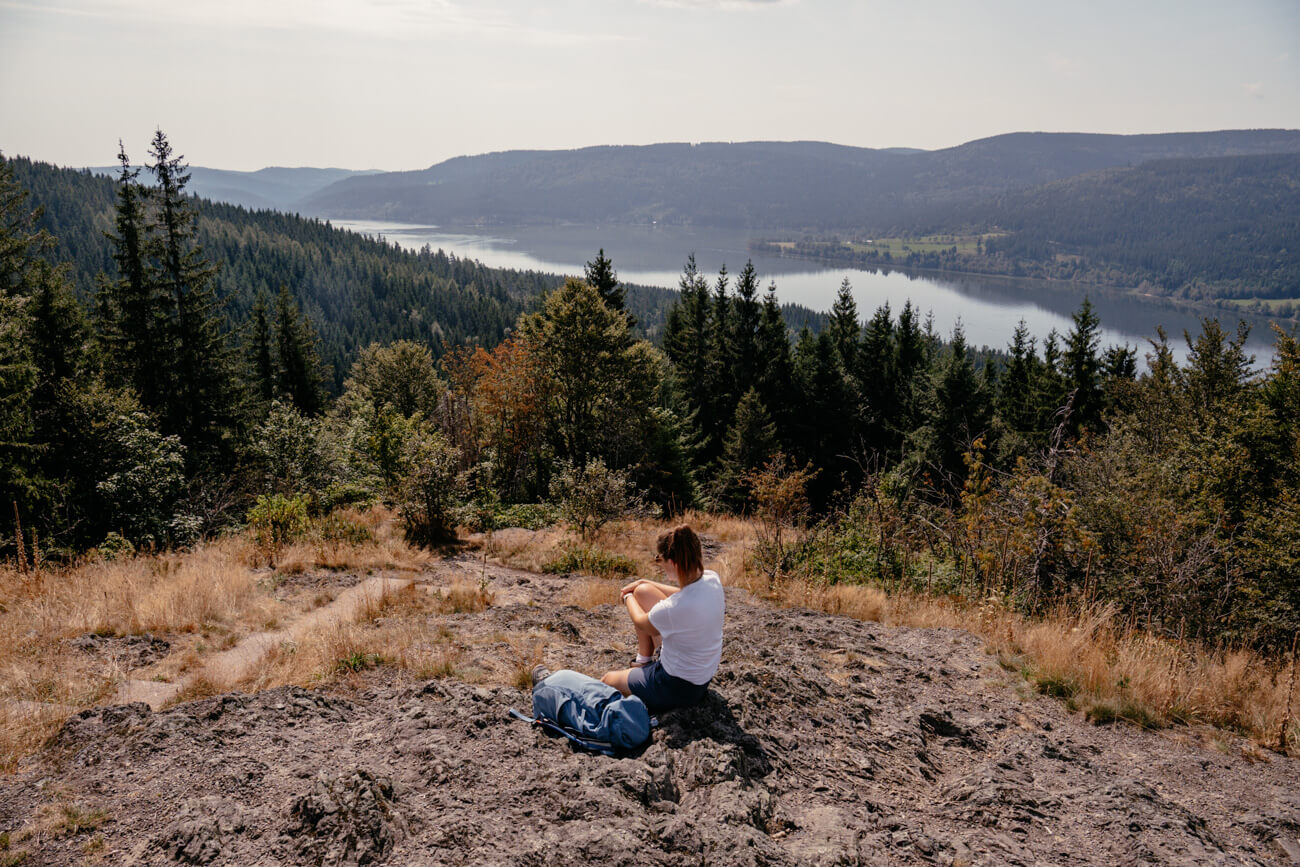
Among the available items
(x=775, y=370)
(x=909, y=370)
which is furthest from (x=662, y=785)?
(x=909, y=370)

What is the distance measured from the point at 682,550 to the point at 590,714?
1.31 metres

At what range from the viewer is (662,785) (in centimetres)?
390

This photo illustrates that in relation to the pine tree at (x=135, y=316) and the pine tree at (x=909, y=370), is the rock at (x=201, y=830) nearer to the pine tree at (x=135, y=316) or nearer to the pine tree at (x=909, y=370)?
the pine tree at (x=135, y=316)

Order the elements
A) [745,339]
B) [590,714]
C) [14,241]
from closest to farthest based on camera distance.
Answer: [590,714], [14,241], [745,339]

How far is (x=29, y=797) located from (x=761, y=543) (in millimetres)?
8168

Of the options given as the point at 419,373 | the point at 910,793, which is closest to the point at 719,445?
the point at 419,373

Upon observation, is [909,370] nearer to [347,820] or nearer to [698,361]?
[698,361]

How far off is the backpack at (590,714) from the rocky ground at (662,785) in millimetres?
113

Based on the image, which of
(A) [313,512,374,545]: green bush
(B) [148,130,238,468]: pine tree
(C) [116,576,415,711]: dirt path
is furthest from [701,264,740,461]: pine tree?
(C) [116,576,415,711]: dirt path

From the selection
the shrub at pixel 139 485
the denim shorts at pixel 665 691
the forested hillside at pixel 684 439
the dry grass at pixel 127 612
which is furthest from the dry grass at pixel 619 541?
the shrub at pixel 139 485

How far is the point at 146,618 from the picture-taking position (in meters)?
6.67

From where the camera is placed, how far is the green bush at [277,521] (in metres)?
9.89

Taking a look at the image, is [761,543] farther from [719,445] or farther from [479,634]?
[719,445]

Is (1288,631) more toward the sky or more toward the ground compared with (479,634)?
more toward the ground
